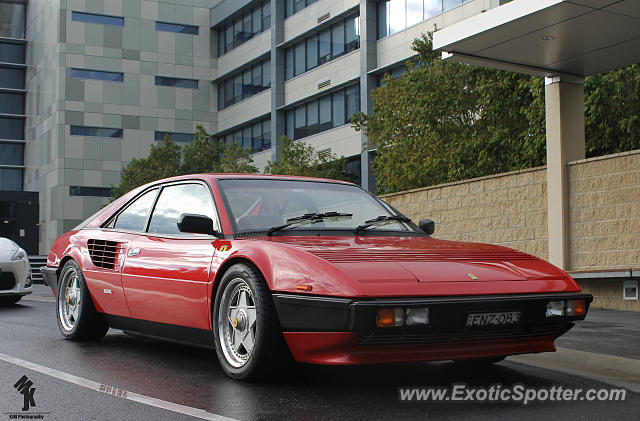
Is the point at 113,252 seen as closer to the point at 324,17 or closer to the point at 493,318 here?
the point at 493,318

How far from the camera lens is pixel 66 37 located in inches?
2061

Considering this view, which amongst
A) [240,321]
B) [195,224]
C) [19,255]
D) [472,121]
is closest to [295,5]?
[472,121]

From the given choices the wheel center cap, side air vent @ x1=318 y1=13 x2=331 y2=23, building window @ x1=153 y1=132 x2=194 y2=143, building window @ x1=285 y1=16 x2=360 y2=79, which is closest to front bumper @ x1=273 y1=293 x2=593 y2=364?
the wheel center cap

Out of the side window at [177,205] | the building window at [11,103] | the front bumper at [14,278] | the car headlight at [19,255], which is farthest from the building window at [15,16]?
the side window at [177,205]

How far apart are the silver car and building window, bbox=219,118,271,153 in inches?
1340

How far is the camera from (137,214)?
22.1 feet

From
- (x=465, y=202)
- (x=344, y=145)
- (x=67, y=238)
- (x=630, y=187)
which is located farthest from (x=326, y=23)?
(x=67, y=238)

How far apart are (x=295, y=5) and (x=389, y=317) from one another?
40836 mm

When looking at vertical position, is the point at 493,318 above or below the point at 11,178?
below

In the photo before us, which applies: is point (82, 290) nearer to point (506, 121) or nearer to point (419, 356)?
point (419, 356)

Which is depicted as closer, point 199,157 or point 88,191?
point 199,157

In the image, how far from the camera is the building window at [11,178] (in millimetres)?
65875

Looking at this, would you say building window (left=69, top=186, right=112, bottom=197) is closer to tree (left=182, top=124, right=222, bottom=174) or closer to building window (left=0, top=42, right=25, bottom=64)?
tree (left=182, top=124, right=222, bottom=174)

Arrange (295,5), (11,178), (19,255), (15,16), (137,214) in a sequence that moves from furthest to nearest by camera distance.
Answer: (11,178) → (15,16) → (295,5) → (19,255) → (137,214)
